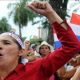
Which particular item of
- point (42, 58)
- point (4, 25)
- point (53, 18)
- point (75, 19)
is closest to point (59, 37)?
point (53, 18)

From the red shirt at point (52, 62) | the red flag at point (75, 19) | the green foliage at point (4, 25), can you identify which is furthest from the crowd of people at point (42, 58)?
the green foliage at point (4, 25)

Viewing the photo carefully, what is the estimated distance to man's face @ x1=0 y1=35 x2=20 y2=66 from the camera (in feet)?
11.1

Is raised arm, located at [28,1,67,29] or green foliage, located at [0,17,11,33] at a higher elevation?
raised arm, located at [28,1,67,29]

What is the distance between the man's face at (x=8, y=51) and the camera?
3398 millimetres

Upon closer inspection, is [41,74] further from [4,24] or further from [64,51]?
[4,24]

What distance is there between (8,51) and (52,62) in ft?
1.29

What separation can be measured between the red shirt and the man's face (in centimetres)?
9

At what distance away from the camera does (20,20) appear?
63.1 metres

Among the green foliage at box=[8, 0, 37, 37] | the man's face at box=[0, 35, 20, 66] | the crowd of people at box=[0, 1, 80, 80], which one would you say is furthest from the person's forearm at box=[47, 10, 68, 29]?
the green foliage at box=[8, 0, 37, 37]

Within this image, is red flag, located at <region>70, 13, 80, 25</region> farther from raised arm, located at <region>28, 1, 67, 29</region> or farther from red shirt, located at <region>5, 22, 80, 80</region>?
raised arm, located at <region>28, 1, 67, 29</region>

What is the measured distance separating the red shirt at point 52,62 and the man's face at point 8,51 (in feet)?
0.30

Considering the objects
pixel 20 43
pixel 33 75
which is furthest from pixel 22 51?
pixel 33 75

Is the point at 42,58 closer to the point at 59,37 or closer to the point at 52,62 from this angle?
the point at 52,62

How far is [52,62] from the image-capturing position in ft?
10.8
